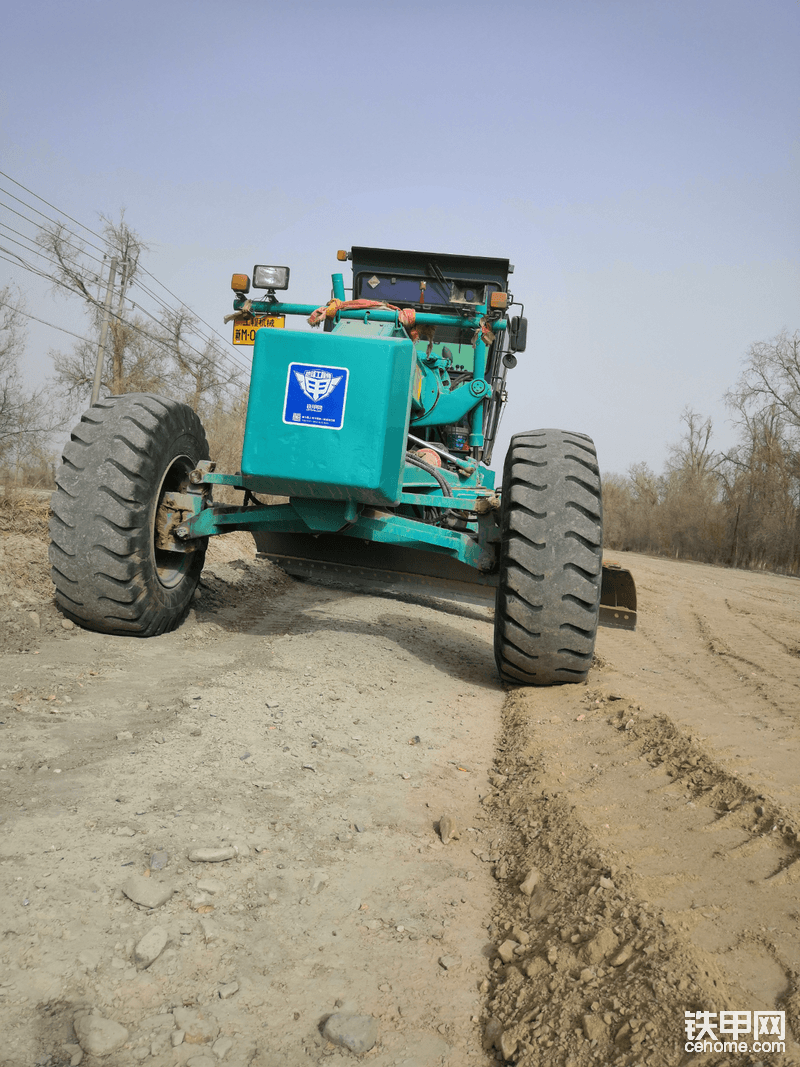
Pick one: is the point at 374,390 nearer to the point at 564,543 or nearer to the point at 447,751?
the point at 564,543

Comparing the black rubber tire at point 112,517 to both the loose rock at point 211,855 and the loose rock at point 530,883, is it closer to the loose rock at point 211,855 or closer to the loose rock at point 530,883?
the loose rock at point 211,855

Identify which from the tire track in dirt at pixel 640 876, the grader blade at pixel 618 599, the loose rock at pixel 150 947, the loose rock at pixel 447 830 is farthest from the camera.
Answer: the grader blade at pixel 618 599

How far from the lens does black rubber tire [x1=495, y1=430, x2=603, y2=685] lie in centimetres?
369

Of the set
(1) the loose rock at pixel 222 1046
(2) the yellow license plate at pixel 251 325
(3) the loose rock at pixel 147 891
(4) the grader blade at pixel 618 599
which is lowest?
(1) the loose rock at pixel 222 1046

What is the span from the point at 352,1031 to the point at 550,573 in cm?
256

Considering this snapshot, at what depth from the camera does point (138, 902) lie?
1673 mm

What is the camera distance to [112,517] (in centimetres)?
385

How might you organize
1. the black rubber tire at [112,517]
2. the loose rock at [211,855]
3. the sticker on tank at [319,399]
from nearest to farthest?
1. the loose rock at [211,855]
2. the sticker on tank at [319,399]
3. the black rubber tire at [112,517]

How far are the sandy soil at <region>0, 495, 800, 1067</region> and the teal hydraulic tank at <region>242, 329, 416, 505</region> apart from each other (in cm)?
109

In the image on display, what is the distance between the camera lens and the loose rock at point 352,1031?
4.53 ft

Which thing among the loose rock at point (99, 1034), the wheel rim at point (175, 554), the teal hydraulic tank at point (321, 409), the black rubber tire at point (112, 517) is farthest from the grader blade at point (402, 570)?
the loose rock at point (99, 1034)

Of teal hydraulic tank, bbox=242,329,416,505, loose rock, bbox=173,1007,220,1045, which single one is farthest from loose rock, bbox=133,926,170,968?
teal hydraulic tank, bbox=242,329,416,505

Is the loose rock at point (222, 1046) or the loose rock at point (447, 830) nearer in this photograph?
the loose rock at point (222, 1046)

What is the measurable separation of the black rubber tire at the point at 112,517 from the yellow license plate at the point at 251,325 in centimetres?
72
